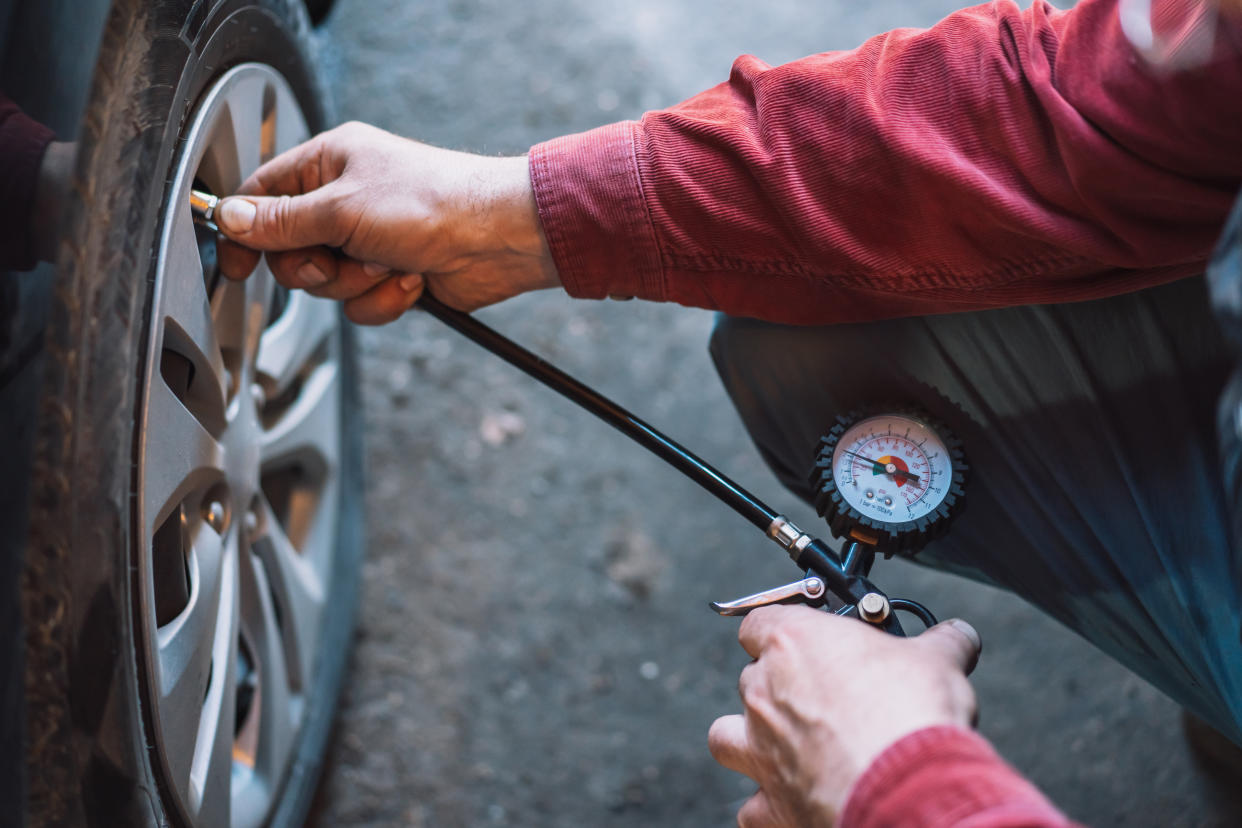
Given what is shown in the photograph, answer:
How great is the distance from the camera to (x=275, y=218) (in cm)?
70

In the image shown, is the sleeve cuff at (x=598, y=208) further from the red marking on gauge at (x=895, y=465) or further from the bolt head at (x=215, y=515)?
the bolt head at (x=215, y=515)

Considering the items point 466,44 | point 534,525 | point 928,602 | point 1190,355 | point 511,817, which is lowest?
point 511,817

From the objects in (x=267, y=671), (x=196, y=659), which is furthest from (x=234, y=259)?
(x=267, y=671)

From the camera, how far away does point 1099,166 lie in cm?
60

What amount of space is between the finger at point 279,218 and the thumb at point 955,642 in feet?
1.56

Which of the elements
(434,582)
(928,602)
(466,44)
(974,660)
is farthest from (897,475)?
(466,44)

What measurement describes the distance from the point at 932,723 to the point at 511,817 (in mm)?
718

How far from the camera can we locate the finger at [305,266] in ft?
2.46

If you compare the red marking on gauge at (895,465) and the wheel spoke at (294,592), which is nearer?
the red marking on gauge at (895,465)

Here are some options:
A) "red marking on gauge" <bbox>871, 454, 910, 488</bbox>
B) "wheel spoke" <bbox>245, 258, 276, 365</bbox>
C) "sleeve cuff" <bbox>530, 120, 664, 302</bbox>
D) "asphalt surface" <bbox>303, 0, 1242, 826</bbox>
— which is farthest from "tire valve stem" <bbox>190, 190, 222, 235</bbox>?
"red marking on gauge" <bbox>871, 454, 910, 488</bbox>

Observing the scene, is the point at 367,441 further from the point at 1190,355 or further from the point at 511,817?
the point at 1190,355

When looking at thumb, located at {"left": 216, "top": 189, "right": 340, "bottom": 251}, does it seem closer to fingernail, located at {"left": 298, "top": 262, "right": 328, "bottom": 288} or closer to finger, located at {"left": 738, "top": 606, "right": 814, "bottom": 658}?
fingernail, located at {"left": 298, "top": 262, "right": 328, "bottom": 288}

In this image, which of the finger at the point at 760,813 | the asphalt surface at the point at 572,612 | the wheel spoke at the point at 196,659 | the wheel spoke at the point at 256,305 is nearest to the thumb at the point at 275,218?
the wheel spoke at the point at 256,305

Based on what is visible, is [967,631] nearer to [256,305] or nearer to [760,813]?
[760,813]
